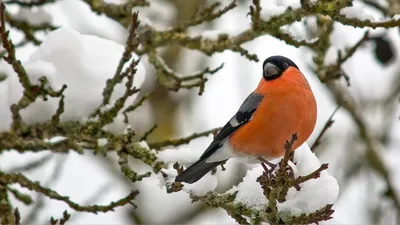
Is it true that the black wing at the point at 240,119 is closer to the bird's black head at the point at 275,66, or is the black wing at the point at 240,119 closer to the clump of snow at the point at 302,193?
the bird's black head at the point at 275,66

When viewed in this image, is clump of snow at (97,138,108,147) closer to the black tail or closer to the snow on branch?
the snow on branch

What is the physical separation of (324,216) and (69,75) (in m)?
1.66

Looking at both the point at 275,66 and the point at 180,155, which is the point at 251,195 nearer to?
the point at 180,155

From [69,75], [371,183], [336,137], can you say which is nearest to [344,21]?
[69,75]

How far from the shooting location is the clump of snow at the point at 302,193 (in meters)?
2.78

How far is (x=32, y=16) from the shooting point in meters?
4.28

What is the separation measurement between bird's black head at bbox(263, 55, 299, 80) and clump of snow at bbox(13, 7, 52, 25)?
154cm

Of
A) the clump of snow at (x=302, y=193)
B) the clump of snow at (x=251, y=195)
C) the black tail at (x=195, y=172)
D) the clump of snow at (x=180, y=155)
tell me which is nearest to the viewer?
the clump of snow at (x=302, y=193)

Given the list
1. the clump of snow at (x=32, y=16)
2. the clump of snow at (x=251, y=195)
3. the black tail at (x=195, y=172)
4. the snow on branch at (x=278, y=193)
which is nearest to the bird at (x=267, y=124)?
the black tail at (x=195, y=172)

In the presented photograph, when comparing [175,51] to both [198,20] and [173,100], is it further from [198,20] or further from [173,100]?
[198,20]

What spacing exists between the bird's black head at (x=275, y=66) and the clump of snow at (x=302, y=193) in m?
0.84

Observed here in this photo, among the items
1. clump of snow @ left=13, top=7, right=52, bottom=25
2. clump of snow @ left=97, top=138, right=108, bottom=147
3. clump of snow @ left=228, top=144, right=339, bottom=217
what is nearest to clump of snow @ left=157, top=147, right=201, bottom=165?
clump of snow @ left=97, top=138, right=108, bottom=147

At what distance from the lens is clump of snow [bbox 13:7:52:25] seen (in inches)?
168

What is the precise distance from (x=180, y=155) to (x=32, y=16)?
1.66 meters
